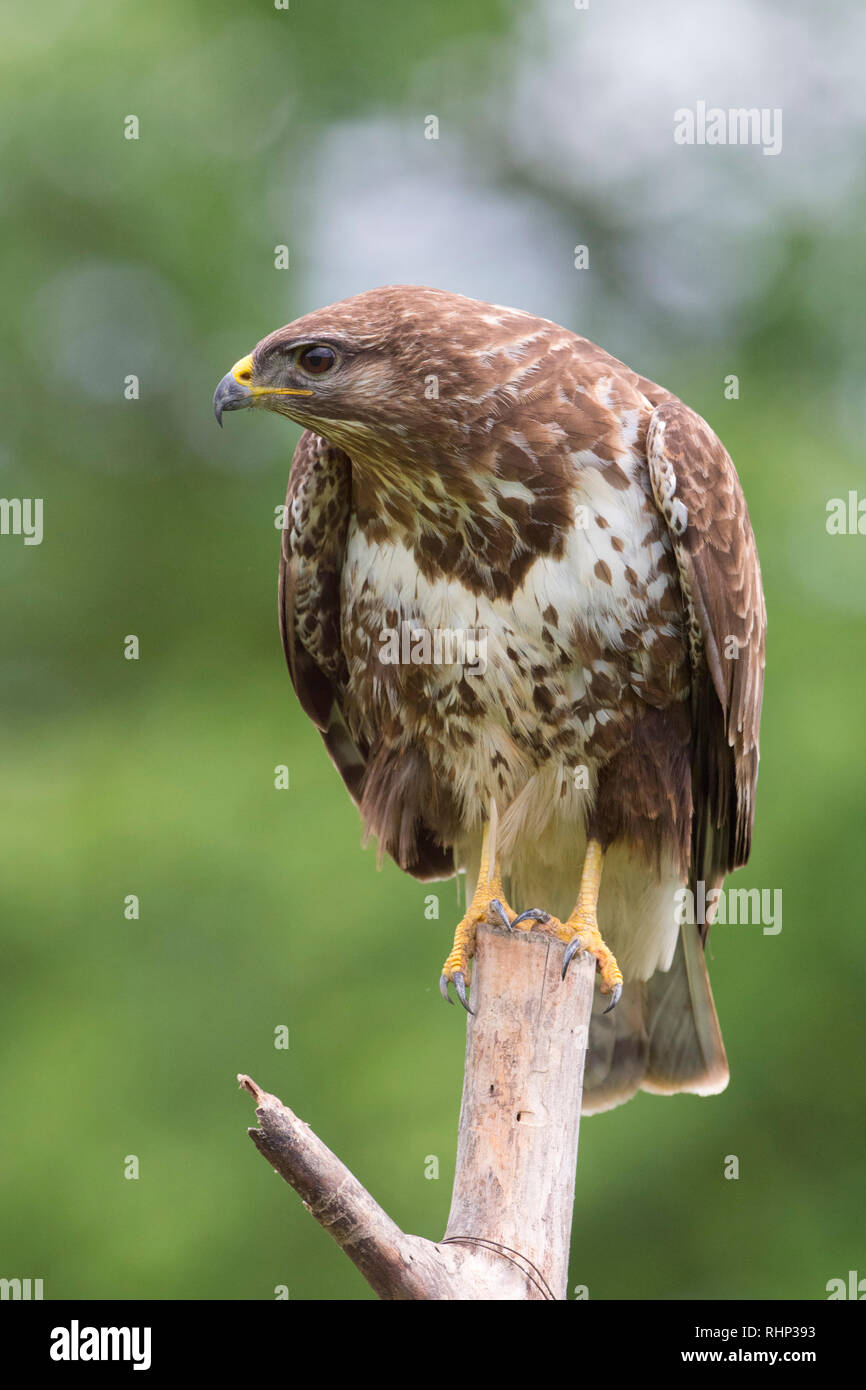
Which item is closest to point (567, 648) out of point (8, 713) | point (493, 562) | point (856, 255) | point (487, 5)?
point (493, 562)

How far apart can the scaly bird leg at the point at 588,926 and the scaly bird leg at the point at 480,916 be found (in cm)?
6

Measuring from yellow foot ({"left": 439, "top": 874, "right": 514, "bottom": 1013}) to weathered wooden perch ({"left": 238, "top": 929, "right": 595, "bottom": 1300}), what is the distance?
7 cm

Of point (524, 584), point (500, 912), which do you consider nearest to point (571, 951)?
point (500, 912)

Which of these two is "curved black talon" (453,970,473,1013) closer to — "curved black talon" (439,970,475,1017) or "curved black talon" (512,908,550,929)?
"curved black talon" (439,970,475,1017)

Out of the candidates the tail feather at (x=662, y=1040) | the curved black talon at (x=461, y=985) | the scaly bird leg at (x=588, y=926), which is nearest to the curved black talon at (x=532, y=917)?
the scaly bird leg at (x=588, y=926)

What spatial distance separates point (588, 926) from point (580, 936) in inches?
6.2

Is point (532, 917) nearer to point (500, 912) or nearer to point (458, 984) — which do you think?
point (500, 912)

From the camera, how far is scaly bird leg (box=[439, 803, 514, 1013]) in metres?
4.29

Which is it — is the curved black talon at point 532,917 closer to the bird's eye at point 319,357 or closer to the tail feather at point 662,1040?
the tail feather at point 662,1040

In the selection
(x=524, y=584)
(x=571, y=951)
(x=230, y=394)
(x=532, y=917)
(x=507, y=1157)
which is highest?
(x=230, y=394)

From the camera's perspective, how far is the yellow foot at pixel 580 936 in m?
4.16

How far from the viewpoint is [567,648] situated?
421 cm

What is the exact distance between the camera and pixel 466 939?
4.39 metres

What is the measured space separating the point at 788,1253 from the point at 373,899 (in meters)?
2.62
